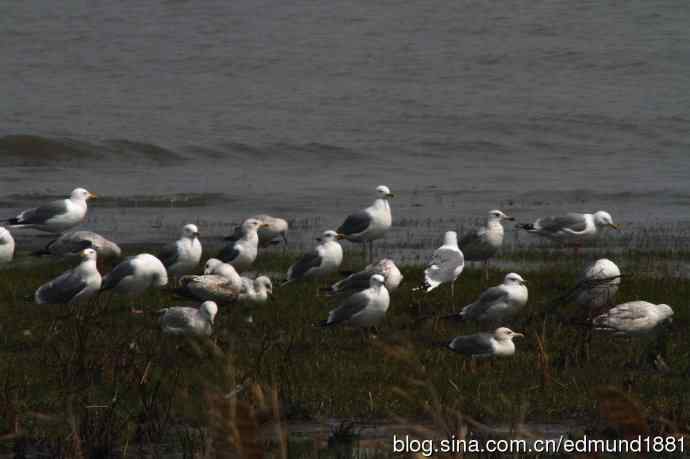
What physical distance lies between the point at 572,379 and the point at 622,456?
224 cm

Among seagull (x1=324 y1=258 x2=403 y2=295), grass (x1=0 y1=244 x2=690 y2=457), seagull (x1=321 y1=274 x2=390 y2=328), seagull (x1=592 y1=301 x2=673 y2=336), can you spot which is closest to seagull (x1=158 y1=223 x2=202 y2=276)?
grass (x1=0 y1=244 x2=690 y2=457)

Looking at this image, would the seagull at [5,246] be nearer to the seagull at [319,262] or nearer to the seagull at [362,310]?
the seagull at [319,262]

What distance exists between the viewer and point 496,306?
1120 centimetres

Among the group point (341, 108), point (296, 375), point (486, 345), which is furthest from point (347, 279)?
point (341, 108)

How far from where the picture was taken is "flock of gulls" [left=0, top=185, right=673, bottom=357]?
1055cm

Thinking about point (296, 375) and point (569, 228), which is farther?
point (569, 228)

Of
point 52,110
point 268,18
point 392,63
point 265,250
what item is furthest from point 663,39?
point 265,250

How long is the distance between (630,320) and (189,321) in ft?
12.2

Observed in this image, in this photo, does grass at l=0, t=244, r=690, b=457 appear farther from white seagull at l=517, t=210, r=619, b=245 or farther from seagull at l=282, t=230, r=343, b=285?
white seagull at l=517, t=210, r=619, b=245

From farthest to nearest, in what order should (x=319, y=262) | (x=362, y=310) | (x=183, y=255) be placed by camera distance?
(x=183, y=255) < (x=319, y=262) < (x=362, y=310)

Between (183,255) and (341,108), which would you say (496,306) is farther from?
(341,108)

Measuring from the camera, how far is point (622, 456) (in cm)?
682

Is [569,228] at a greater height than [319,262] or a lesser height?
lesser

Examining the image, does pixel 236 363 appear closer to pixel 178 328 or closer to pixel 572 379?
pixel 178 328
